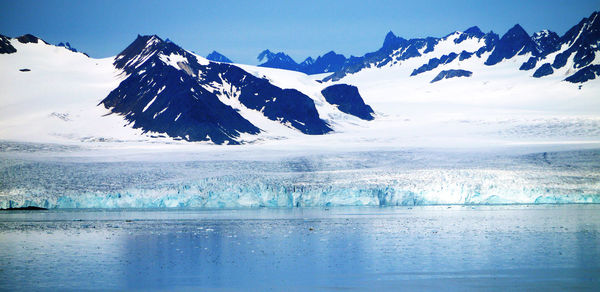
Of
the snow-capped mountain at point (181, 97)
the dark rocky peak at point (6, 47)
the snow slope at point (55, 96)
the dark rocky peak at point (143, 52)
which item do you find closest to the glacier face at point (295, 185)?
the snow slope at point (55, 96)

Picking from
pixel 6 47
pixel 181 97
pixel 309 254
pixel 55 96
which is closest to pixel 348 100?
pixel 181 97

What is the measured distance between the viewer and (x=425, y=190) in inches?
2488

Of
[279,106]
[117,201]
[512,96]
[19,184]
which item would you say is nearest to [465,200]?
[117,201]

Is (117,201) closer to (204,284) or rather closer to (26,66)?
(204,284)

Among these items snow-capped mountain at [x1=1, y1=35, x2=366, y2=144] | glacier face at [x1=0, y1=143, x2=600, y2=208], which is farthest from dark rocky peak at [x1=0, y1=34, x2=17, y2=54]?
glacier face at [x1=0, y1=143, x2=600, y2=208]

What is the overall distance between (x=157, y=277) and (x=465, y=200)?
4192 centimetres

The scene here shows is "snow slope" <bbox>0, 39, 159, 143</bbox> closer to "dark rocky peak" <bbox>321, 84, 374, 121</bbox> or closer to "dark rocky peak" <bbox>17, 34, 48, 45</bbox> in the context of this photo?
"dark rocky peak" <bbox>17, 34, 48, 45</bbox>

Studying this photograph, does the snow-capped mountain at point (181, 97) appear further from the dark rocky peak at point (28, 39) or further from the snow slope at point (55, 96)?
the snow slope at point (55, 96)

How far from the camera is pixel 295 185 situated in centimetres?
6475

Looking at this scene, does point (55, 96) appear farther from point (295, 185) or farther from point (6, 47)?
point (295, 185)

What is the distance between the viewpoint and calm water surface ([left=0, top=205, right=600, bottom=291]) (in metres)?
25.7

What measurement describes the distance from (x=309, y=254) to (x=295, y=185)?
30.8 m

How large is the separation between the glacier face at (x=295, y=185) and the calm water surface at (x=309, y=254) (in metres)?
6.29

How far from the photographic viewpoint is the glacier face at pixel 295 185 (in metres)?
62.1
